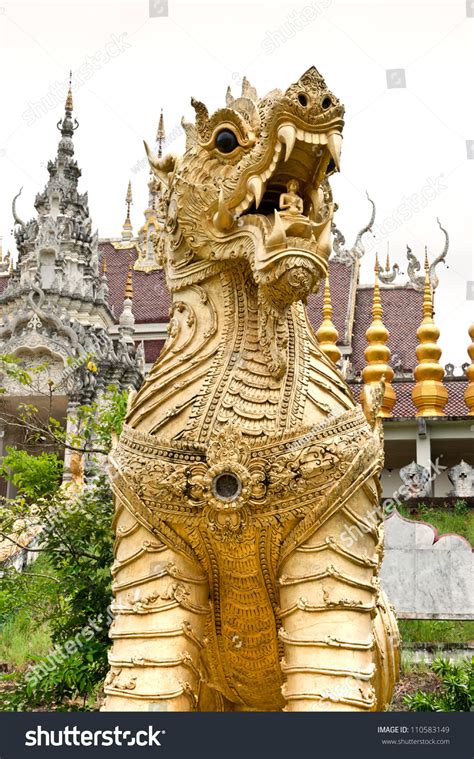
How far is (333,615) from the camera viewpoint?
3686 mm

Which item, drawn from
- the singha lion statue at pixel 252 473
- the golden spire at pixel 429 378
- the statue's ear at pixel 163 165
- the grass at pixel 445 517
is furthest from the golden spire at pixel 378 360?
the singha lion statue at pixel 252 473

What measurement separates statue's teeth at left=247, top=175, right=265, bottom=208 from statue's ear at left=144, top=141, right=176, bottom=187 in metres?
0.63

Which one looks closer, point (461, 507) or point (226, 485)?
point (226, 485)

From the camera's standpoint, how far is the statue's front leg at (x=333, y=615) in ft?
11.8

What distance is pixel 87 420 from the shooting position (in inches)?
331

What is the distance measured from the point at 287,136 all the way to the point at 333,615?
6.01 feet

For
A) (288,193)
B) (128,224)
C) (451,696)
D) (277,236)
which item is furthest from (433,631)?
(128,224)

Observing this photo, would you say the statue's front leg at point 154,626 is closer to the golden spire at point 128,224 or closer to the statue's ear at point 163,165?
the statue's ear at point 163,165

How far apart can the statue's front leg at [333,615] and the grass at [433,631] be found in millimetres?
5905

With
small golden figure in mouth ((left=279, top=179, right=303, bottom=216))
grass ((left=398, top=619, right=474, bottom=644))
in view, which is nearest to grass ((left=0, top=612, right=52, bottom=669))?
grass ((left=398, top=619, right=474, bottom=644))

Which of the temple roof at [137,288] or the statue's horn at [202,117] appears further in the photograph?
the temple roof at [137,288]

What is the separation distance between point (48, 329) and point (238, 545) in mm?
15908

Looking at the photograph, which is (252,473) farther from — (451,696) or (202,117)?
(451,696)

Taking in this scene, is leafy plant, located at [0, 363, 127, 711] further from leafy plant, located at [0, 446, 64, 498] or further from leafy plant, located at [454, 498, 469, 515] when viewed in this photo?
leafy plant, located at [454, 498, 469, 515]
